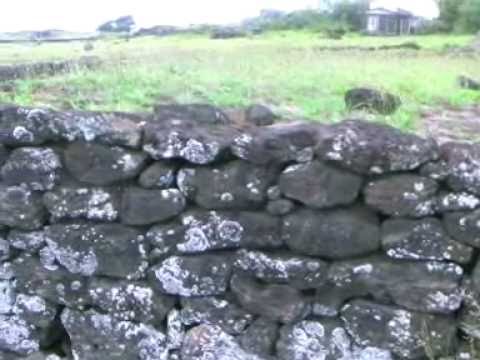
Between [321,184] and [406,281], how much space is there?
662 millimetres

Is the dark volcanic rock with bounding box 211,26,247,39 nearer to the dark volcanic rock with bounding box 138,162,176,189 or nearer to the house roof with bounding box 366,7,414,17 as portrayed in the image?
the house roof with bounding box 366,7,414,17

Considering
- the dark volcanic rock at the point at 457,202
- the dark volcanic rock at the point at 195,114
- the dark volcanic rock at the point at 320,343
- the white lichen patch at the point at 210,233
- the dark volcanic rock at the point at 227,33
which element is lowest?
the dark volcanic rock at the point at 320,343

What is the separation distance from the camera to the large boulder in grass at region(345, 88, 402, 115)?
17.8 ft

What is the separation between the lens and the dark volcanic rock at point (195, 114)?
4691 mm

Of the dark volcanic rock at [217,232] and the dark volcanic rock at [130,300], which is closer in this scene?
the dark volcanic rock at [217,232]

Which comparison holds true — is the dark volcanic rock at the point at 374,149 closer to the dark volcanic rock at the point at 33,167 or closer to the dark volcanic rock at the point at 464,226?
the dark volcanic rock at the point at 464,226

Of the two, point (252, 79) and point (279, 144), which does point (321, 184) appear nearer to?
point (279, 144)

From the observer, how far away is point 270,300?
14.7 feet

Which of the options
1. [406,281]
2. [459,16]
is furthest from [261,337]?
[459,16]

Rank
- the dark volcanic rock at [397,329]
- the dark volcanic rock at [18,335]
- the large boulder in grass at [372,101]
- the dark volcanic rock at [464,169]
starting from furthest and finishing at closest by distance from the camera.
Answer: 1. the large boulder in grass at [372,101]
2. the dark volcanic rock at [18,335]
3. the dark volcanic rock at [397,329]
4. the dark volcanic rock at [464,169]

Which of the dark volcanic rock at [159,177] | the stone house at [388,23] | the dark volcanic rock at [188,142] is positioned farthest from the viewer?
the stone house at [388,23]

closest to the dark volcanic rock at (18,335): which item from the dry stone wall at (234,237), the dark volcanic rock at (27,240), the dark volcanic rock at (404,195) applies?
the dry stone wall at (234,237)

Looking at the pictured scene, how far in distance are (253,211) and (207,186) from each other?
0.92ft

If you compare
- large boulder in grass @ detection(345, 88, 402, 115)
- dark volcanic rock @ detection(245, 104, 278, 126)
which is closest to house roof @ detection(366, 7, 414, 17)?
large boulder in grass @ detection(345, 88, 402, 115)
